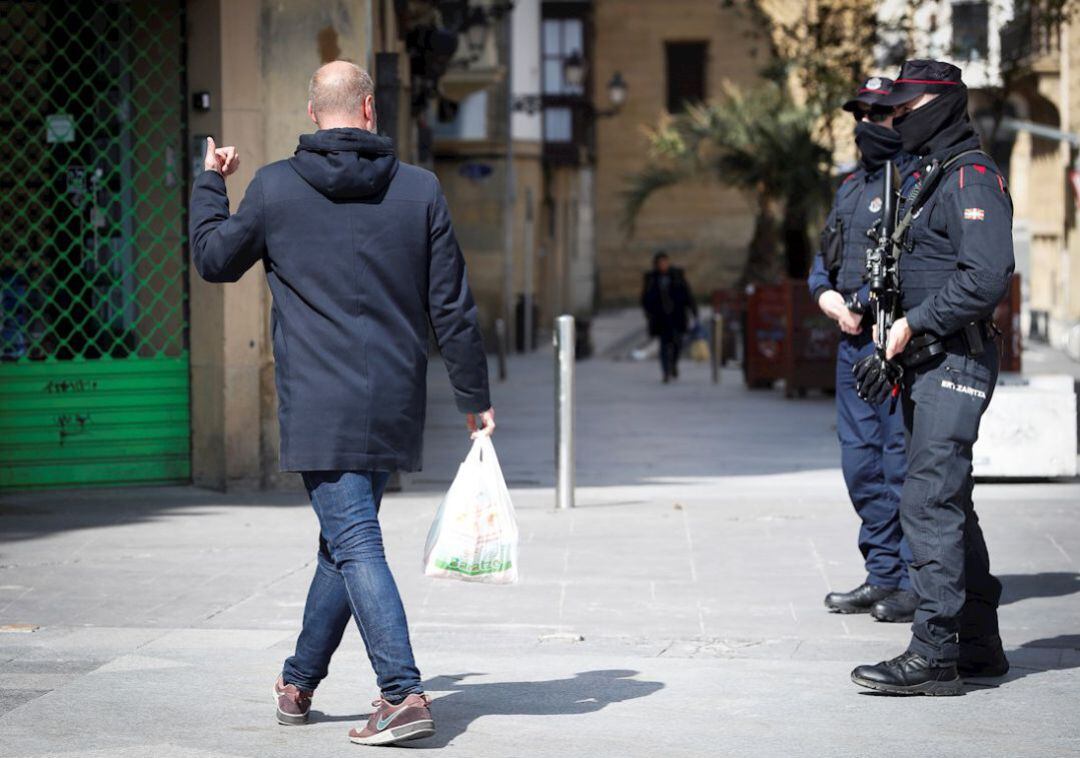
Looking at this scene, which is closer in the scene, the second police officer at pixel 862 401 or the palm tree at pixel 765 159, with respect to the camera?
the second police officer at pixel 862 401

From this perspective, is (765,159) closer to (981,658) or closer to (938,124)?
(938,124)

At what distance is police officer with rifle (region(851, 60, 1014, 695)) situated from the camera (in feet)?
20.0

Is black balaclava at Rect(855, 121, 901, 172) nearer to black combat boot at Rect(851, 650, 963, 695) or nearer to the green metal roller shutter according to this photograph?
black combat boot at Rect(851, 650, 963, 695)

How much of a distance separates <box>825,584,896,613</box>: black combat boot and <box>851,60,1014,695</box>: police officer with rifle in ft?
3.83

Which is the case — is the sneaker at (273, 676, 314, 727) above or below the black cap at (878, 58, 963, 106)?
below

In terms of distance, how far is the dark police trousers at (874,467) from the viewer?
294 inches

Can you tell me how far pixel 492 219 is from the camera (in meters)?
33.6

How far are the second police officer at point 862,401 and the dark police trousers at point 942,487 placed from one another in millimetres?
1027

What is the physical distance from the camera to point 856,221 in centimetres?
737

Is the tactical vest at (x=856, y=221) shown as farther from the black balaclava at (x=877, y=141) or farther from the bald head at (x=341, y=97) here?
the bald head at (x=341, y=97)

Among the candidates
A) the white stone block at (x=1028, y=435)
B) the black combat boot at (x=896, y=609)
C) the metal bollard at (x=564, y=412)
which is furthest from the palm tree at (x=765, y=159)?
the black combat boot at (x=896, y=609)

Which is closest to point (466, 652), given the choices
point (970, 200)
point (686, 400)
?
point (970, 200)

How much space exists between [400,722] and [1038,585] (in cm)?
383

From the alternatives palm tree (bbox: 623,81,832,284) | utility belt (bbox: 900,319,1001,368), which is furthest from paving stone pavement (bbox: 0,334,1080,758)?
palm tree (bbox: 623,81,832,284)
